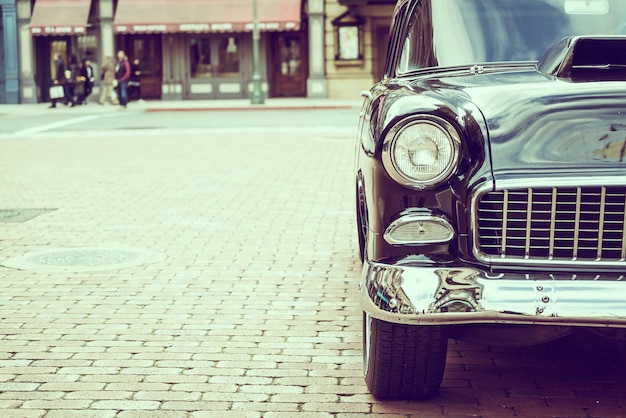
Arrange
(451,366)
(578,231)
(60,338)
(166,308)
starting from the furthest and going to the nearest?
(166,308), (60,338), (451,366), (578,231)

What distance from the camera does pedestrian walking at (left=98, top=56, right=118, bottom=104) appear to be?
2970cm

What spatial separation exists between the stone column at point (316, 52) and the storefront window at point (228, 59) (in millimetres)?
2679

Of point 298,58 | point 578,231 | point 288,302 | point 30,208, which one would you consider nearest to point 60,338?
point 288,302

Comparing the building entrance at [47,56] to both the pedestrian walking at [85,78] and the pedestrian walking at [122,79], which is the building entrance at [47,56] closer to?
the pedestrian walking at [85,78]

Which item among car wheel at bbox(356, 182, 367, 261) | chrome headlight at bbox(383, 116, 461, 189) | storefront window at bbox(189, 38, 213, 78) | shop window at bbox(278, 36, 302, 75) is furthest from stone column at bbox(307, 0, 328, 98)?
chrome headlight at bbox(383, 116, 461, 189)

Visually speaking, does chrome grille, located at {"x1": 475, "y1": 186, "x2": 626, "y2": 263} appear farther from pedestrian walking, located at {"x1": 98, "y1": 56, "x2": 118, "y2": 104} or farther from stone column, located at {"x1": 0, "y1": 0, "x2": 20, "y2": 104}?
stone column, located at {"x1": 0, "y1": 0, "x2": 20, "y2": 104}

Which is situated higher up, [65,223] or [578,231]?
[578,231]

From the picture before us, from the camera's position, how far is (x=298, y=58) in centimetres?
3256

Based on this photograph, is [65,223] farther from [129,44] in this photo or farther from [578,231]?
[129,44]

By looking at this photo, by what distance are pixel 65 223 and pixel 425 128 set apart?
5.71 metres

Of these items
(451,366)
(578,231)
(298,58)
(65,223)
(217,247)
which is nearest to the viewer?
(578,231)

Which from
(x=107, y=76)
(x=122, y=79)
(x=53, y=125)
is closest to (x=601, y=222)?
(x=53, y=125)

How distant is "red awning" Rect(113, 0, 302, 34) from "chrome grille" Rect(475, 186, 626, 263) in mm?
27686

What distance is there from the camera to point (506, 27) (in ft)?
15.0
